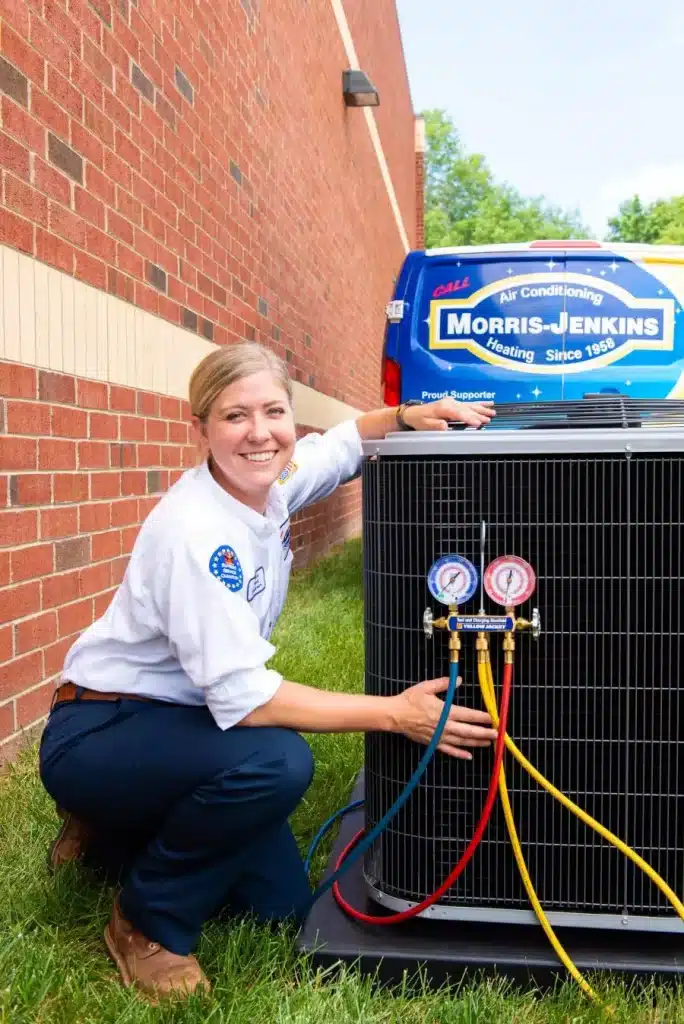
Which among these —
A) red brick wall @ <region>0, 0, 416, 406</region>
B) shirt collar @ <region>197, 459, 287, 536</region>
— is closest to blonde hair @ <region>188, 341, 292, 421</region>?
shirt collar @ <region>197, 459, 287, 536</region>

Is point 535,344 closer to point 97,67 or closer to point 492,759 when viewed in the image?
point 97,67

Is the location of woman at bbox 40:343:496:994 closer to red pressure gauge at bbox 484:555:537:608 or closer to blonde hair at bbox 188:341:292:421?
blonde hair at bbox 188:341:292:421

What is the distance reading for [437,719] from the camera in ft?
7.09

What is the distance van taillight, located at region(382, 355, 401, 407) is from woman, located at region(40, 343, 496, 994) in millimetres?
2841

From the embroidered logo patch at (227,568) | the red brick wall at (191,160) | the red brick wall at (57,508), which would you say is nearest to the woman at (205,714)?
the embroidered logo patch at (227,568)

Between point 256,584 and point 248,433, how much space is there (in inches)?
13.9

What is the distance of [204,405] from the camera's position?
2.38 metres

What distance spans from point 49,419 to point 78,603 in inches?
30.7

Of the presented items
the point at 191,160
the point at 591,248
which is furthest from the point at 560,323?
the point at 191,160

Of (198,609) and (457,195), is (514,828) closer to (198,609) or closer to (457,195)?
(198,609)

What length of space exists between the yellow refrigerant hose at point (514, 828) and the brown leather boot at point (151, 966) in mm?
724

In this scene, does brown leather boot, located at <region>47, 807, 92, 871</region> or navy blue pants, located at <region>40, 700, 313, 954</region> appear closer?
navy blue pants, located at <region>40, 700, 313, 954</region>

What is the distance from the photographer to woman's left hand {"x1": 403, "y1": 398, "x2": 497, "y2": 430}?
8.63ft

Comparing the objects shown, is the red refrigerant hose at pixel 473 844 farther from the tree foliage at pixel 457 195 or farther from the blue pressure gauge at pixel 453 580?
the tree foliage at pixel 457 195
